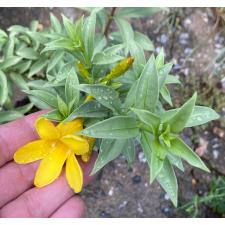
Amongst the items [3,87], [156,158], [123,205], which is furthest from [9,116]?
[156,158]

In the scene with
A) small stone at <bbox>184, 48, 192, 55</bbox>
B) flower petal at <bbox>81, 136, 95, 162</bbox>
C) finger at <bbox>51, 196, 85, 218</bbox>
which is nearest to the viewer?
flower petal at <bbox>81, 136, 95, 162</bbox>

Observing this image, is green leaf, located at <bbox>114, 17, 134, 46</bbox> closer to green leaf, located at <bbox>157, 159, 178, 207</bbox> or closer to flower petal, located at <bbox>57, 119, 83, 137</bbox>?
flower petal, located at <bbox>57, 119, 83, 137</bbox>

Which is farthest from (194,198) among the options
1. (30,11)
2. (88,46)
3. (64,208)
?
(30,11)

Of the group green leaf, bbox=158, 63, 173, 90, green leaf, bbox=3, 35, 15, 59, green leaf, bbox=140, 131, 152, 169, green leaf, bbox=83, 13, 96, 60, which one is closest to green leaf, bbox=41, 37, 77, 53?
green leaf, bbox=83, 13, 96, 60

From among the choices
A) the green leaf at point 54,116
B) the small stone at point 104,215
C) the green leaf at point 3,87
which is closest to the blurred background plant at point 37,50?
the green leaf at point 3,87

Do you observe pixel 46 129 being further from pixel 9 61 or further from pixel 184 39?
pixel 184 39

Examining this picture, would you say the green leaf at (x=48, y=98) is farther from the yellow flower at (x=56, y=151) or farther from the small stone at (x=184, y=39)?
the small stone at (x=184, y=39)
